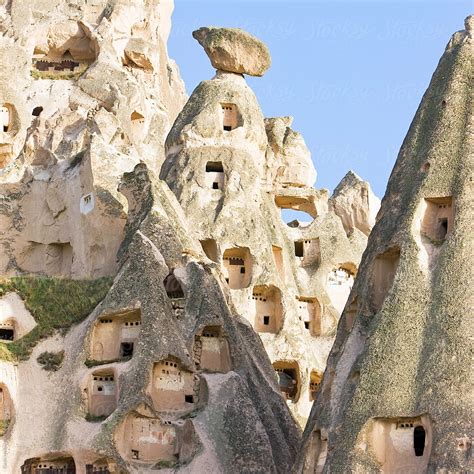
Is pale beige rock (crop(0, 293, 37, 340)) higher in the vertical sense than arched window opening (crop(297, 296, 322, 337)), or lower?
lower

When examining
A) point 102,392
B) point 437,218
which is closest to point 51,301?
point 102,392

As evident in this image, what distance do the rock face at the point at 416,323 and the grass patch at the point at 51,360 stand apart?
7.95 meters

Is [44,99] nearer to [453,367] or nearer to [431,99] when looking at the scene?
[431,99]

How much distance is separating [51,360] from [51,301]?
1.80 metres

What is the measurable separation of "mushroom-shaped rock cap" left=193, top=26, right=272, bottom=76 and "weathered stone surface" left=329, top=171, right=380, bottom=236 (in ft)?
19.0

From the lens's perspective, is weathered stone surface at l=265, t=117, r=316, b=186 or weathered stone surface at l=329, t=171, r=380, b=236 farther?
weathered stone surface at l=329, t=171, r=380, b=236

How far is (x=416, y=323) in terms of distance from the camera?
1323 inches

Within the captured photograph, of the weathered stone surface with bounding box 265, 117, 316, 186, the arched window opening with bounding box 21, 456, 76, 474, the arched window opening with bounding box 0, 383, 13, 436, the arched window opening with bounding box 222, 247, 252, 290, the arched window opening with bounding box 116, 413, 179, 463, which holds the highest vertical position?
the weathered stone surface with bounding box 265, 117, 316, 186

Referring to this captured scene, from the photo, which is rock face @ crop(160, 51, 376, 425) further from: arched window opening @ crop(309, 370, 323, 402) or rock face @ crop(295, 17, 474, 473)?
rock face @ crop(295, 17, 474, 473)

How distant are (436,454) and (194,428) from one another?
8.95 meters

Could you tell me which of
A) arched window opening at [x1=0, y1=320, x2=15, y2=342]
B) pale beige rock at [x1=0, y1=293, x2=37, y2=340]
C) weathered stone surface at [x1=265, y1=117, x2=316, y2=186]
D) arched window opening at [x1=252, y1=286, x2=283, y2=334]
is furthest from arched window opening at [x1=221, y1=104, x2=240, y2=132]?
arched window opening at [x1=0, y1=320, x2=15, y2=342]

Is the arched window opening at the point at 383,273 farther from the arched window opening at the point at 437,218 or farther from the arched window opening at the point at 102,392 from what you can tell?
the arched window opening at the point at 102,392

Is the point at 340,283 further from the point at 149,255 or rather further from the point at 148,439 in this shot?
the point at 148,439

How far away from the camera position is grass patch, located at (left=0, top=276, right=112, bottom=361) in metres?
41.1
